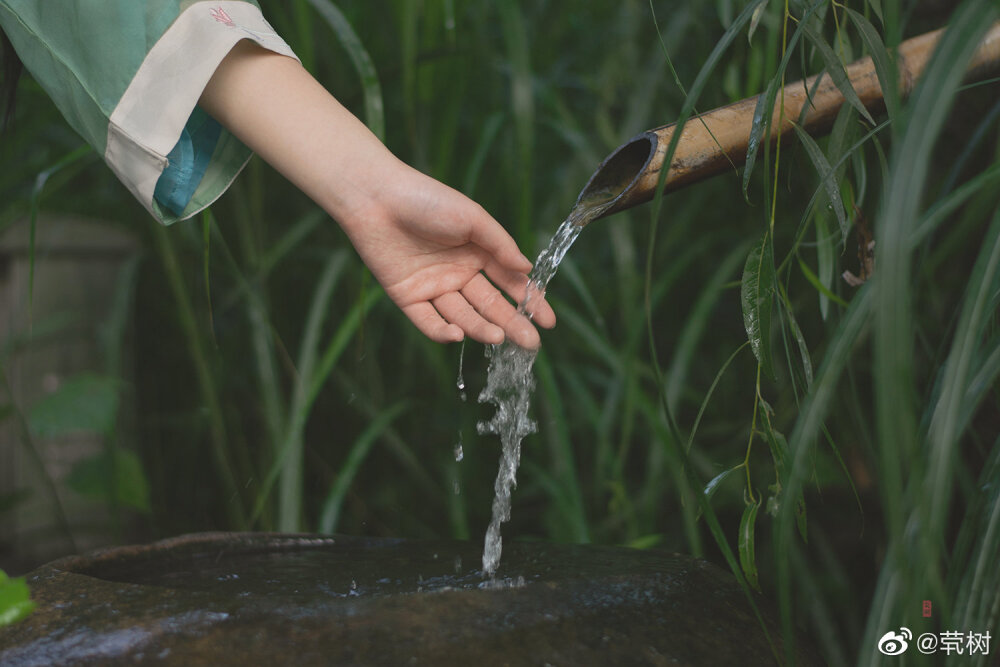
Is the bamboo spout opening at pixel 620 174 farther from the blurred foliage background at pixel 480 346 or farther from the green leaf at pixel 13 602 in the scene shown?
the green leaf at pixel 13 602

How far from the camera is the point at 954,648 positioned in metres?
0.65

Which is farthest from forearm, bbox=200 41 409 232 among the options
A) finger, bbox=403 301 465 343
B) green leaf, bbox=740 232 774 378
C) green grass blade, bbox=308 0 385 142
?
green leaf, bbox=740 232 774 378

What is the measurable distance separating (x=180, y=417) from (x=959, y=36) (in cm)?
169

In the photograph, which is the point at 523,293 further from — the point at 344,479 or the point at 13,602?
the point at 13,602

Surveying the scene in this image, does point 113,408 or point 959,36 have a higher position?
point 959,36

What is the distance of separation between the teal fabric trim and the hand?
0.19 m

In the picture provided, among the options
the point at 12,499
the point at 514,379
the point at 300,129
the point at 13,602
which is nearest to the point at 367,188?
the point at 300,129

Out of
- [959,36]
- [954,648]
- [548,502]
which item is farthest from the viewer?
[548,502]

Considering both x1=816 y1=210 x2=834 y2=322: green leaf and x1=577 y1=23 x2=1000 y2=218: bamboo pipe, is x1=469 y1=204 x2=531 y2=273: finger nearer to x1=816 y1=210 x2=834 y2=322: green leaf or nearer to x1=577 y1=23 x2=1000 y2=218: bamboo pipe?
x1=577 y1=23 x2=1000 y2=218: bamboo pipe

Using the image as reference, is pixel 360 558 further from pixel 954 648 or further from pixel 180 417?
pixel 180 417

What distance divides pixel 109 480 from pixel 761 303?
4.35ft

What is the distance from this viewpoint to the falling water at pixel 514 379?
0.83 metres

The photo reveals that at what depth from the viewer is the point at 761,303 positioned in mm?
704

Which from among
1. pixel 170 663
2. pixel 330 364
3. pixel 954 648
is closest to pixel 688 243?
pixel 330 364
